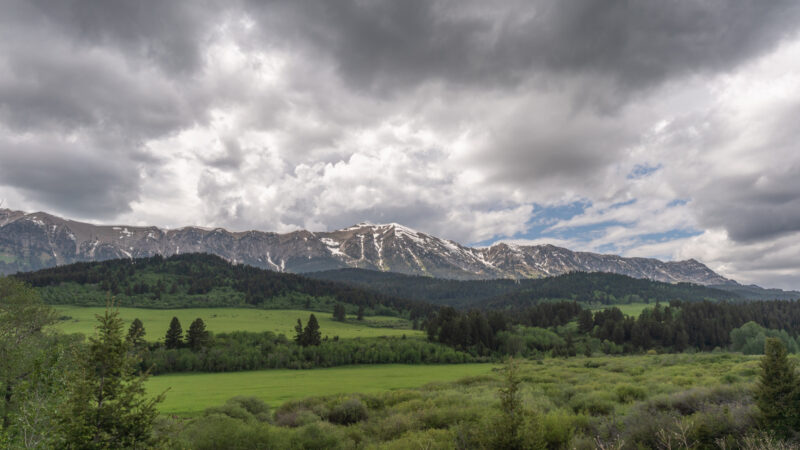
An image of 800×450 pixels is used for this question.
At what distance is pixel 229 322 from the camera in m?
141

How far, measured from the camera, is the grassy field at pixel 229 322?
123 metres

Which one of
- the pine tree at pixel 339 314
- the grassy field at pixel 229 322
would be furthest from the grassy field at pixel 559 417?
the pine tree at pixel 339 314

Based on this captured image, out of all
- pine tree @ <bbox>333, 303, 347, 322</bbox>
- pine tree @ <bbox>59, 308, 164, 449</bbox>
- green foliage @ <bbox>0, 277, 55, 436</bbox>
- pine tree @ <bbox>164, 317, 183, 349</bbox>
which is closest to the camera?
pine tree @ <bbox>59, 308, 164, 449</bbox>

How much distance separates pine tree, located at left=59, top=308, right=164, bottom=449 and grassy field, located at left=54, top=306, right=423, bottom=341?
111m

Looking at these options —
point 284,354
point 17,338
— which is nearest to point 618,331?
point 284,354

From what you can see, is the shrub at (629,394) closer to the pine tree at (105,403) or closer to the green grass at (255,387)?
the green grass at (255,387)

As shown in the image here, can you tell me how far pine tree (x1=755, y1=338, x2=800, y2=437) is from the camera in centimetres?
1739

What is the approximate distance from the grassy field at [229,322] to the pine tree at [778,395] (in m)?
112

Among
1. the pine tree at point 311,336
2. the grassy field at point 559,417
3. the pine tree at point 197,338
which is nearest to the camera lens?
the grassy field at point 559,417

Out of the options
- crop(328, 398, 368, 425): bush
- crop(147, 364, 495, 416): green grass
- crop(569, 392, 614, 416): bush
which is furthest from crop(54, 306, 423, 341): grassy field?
crop(569, 392, 614, 416): bush

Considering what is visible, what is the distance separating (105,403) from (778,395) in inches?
1151

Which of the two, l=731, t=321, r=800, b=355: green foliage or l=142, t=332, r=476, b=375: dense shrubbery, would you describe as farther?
l=731, t=321, r=800, b=355: green foliage

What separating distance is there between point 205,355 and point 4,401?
220 ft

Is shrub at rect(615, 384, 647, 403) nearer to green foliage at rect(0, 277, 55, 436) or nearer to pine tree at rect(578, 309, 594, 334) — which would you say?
green foliage at rect(0, 277, 55, 436)
